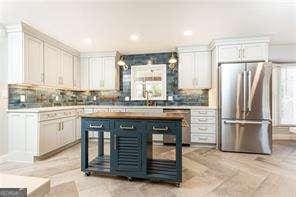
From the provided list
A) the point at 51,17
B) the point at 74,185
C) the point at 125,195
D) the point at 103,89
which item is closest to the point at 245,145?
the point at 125,195

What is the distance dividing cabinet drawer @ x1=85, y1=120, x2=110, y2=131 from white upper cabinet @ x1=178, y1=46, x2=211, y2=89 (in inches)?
110

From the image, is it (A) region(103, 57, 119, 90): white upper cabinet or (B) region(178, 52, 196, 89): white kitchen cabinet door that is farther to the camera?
(A) region(103, 57, 119, 90): white upper cabinet

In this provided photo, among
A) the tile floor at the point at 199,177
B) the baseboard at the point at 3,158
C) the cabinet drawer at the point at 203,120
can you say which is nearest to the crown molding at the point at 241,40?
the cabinet drawer at the point at 203,120

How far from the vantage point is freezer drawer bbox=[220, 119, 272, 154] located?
4.20 meters

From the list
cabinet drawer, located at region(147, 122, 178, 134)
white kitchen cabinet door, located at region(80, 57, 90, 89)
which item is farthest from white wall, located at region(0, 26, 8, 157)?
cabinet drawer, located at region(147, 122, 178, 134)

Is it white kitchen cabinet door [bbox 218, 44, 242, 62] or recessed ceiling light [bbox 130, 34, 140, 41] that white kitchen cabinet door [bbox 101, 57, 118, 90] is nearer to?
recessed ceiling light [bbox 130, 34, 140, 41]

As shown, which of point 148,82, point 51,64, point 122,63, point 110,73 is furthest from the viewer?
point 148,82

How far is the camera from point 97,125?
2938mm

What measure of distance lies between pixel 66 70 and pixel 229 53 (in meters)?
3.76

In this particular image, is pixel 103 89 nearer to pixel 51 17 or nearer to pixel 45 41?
pixel 45 41

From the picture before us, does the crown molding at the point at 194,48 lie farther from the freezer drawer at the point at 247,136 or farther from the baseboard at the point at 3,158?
the baseboard at the point at 3,158

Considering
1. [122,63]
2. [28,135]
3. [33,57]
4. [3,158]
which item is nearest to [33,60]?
[33,57]

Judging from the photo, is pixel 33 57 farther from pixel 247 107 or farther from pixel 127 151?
pixel 247 107

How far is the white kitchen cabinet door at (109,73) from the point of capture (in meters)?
5.69
